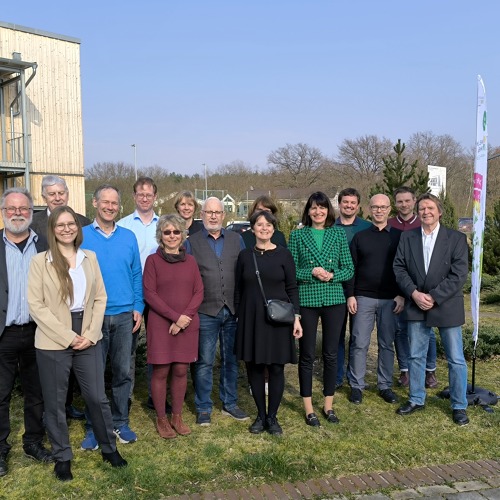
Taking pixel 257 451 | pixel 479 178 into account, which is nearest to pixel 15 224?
pixel 257 451

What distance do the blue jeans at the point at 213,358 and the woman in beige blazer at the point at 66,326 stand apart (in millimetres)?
1071

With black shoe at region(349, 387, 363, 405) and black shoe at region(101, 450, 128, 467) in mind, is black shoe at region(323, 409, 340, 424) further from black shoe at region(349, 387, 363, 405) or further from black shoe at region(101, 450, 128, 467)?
black shoe at region(101, 450, 128, 467)

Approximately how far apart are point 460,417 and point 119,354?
3.16 metres

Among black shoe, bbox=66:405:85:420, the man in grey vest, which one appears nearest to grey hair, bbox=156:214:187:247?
the man in grey vest

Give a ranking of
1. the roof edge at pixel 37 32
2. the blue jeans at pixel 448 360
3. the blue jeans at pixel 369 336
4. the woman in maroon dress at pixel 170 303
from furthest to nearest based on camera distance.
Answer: the roof edge at pixel 37 32
the blue jeans at pixel 369 336
the blue jeans at pixel 448 360
the woman in maroon dress at pixel 170 303

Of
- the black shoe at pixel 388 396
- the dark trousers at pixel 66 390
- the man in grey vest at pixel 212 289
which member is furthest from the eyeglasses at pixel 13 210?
the black shoe at pixel 388 396

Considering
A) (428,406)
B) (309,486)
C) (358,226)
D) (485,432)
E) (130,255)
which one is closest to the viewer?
(309,486)

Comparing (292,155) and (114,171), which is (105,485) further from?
(292,155)

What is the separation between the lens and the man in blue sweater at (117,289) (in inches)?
165

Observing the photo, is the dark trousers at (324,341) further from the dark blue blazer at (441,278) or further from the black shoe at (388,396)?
the black shoe at (388,396)

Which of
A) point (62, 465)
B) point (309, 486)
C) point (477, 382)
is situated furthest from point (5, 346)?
point (477, 382)

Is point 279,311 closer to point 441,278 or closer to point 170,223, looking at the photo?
point 170,223

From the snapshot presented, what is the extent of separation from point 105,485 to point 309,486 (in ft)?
4.69

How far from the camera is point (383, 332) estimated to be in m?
5.45
